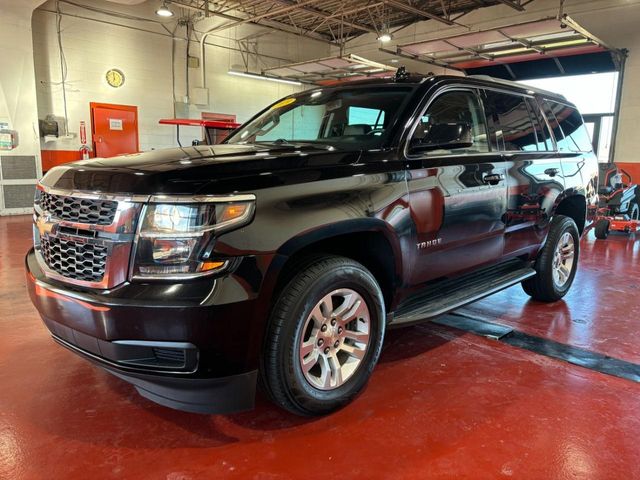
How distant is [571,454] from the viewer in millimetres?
2055

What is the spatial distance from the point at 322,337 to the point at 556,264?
2.84m

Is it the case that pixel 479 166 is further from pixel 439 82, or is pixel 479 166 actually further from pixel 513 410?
pixel 513 410

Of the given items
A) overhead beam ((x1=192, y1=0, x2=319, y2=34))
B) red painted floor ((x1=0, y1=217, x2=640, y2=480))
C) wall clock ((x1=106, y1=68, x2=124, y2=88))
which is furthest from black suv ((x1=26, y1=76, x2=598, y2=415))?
wall clock ((x1=106, y1=68, x2=124, y2=88))

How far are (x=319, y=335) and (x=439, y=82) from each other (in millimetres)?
1719

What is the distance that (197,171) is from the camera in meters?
1.92

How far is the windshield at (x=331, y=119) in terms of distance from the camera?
9.09 ft

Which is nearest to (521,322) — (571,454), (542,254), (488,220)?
(542,254)

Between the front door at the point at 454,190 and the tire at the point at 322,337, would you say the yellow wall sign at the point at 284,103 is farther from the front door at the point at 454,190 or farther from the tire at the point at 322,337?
the tire at the point at 322,337

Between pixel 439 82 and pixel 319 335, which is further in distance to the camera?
pixel 439 82

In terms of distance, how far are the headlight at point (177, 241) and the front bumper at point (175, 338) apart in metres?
0.06

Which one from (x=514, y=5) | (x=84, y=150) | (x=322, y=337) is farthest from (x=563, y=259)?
(x=84, y=150)

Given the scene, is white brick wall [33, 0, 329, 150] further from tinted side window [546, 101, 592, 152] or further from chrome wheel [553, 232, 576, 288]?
chrome wheel [553, 232, 576, 288]

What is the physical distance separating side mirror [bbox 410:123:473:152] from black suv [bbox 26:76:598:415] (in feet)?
0.04

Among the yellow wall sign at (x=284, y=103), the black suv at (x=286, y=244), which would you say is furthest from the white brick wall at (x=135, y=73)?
the black suv at (x=286, y=244)
